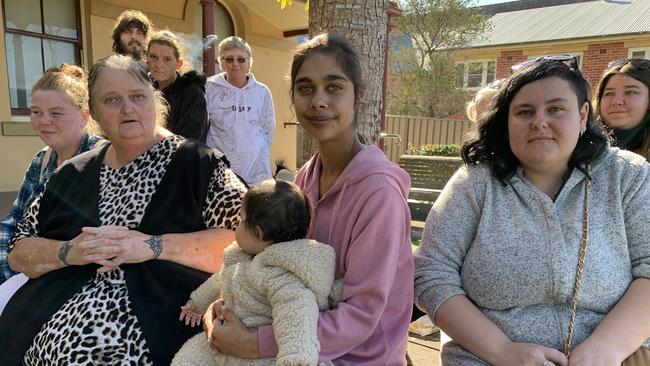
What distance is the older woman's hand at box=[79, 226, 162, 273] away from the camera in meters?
A: 1.79

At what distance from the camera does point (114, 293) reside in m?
1.81

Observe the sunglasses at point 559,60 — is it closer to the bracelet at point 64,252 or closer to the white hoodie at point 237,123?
the bracelet at point 64,252

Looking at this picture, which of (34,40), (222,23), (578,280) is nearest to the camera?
(578,280)

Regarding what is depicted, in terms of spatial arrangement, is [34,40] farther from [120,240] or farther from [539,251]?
[539,251]

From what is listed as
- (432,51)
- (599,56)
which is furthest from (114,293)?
(599,56)

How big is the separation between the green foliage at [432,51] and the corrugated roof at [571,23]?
7.42ft

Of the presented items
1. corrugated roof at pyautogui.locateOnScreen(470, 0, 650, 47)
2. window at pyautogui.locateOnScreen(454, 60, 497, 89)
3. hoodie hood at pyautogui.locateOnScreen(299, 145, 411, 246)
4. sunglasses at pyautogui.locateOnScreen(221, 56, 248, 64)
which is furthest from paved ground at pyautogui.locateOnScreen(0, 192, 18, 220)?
window at pyautogui.locateOnScreen(454, 60, 497, 89)

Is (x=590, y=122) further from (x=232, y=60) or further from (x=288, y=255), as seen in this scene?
(x=232, y=60)

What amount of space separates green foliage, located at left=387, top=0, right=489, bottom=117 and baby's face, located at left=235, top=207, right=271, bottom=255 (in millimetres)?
13974

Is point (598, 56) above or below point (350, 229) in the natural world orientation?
above

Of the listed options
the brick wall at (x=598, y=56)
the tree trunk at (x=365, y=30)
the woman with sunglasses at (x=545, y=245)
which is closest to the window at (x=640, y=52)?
the brick wall at (x=598, y=56)

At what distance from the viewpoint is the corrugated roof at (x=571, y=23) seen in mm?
16422

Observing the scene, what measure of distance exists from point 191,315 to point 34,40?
20.2 ft

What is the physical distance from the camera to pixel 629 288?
1587 millimetres
